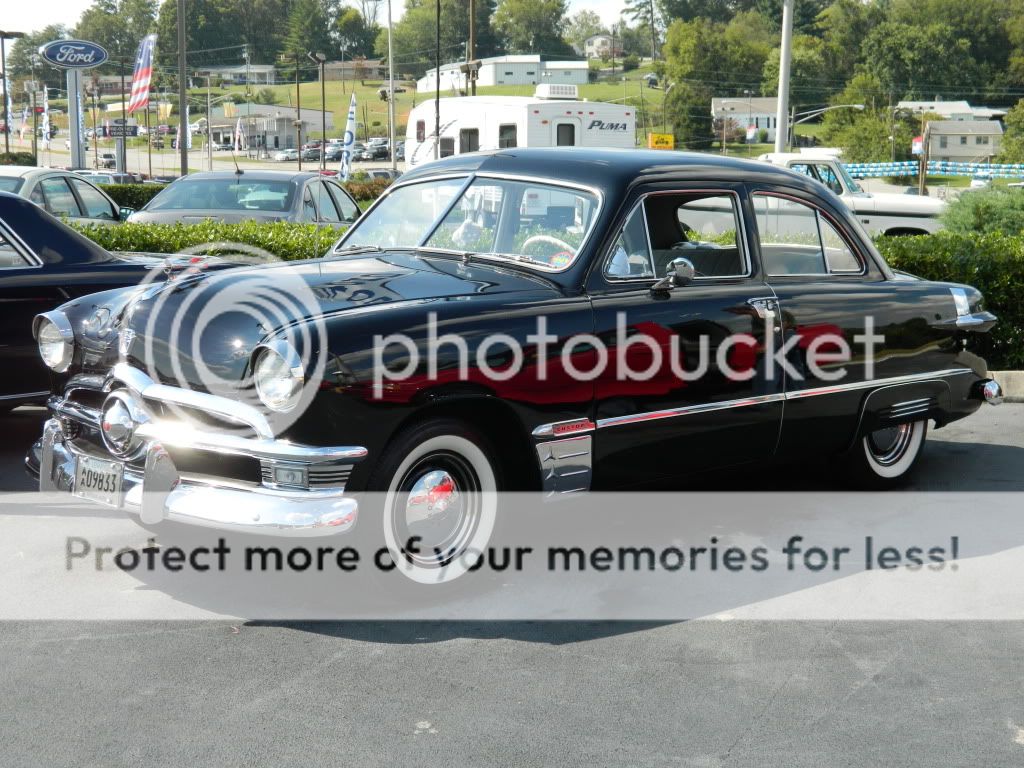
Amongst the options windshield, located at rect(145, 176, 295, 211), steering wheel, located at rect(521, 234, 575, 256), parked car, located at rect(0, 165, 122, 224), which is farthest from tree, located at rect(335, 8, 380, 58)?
steering wheel, located at rect(521, 234, 575, 256)

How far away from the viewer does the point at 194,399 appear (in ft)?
15.2

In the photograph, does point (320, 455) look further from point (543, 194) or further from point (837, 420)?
point (837, 420)

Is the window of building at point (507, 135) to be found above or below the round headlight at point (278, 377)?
above

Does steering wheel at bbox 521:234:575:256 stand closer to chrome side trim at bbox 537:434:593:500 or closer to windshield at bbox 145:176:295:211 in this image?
chrome side trim at bbox 537:434:593:500

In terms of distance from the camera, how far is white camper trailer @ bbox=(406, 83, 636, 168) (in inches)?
883

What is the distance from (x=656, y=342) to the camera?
5379 mm

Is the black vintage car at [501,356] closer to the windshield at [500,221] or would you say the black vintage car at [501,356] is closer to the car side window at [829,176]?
the windshield at [500,221]

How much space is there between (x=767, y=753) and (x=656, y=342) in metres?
2.18

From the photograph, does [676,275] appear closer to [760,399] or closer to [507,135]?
[760,399]

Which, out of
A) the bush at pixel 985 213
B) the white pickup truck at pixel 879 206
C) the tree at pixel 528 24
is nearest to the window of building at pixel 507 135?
the white pickup truck at pixel 879 206

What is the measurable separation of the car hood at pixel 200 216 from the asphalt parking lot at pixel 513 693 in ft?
29.8

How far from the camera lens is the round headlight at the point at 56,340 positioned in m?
5.46

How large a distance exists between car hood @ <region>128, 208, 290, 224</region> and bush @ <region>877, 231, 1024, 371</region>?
6.46 meters

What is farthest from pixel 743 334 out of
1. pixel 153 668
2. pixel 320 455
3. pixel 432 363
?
pixel 153 668
